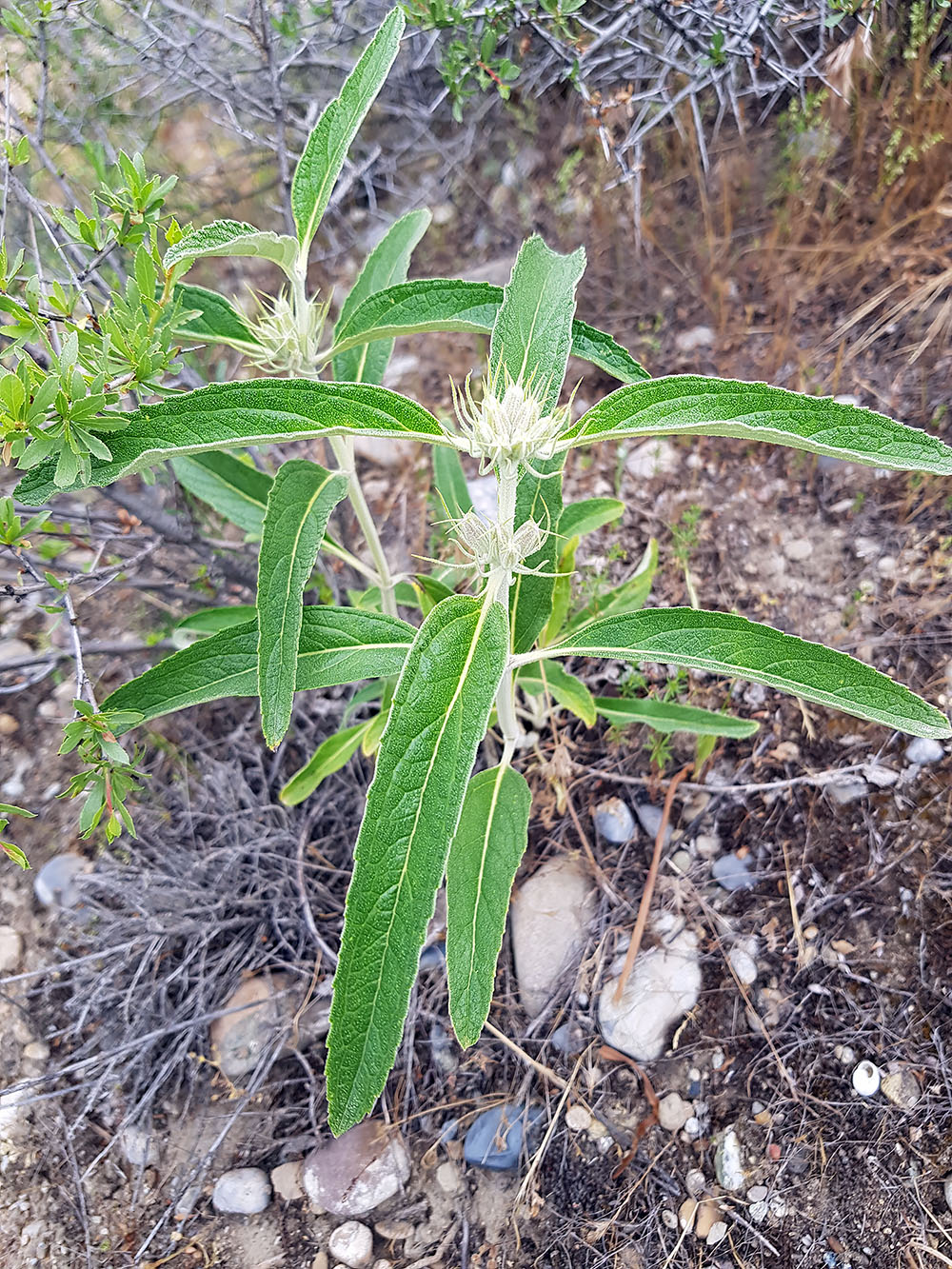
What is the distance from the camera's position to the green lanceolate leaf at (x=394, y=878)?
114 cm

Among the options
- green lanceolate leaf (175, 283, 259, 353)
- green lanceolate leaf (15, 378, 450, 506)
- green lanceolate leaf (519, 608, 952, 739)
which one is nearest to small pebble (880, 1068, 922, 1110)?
green lanceolate leaf (519, 608, 952, 739)

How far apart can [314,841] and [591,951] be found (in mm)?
714

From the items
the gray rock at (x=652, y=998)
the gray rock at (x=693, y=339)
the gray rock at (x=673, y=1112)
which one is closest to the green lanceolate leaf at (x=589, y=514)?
the gray rock at (x=652, y=998)

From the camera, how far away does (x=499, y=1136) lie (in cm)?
172

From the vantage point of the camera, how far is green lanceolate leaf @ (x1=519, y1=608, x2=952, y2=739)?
1249 mm

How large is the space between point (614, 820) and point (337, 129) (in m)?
1.56

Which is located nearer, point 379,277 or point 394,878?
point 394,878

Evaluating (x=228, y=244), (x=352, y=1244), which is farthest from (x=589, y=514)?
(x=352, y=1244)

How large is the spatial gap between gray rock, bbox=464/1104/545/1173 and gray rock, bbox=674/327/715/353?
220cm

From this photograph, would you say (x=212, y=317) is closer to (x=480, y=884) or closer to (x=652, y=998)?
(x=480, y=884)

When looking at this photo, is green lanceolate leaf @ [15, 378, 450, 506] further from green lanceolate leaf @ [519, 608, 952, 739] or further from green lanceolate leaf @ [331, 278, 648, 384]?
green lanceolate leaf @ [519, 608, 952, 739]

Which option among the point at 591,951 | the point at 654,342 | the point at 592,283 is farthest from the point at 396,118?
the point at 591,951

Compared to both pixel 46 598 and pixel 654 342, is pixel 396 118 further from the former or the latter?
pixel 46 598

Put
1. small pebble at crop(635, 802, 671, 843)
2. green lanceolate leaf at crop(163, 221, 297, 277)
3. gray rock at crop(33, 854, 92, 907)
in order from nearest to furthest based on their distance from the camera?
green lanceolate leaf at crop(163, 221, 297, 277)
small pebble at crop(635, 802, 671, 843)
gray rock at crop(33, 854, 92, 907)
